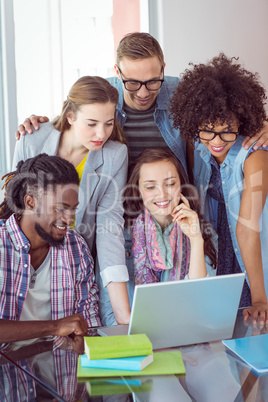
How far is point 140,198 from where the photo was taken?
2119 mm

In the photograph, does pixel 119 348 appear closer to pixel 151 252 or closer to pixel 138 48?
pixel 151 252

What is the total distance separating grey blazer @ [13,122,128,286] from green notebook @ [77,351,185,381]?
0.73m

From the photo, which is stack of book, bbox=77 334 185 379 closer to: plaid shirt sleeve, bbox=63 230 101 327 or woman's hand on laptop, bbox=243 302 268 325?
woman's hand on laptop, bbox=243 302 268 325

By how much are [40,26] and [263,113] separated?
6.54 feet

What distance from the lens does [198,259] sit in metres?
1.94

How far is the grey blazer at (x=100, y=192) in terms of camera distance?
6.45 ft

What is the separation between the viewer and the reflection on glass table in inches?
41.1

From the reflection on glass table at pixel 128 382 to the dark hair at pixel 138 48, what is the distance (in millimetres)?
1243

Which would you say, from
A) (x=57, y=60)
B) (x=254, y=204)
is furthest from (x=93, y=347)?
(x=57, y=60)

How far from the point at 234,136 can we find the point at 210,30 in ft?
7.78

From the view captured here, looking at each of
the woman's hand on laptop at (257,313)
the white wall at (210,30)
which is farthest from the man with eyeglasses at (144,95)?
the white wall at (210,30)

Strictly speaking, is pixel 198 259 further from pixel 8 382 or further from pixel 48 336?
pixel 8 382

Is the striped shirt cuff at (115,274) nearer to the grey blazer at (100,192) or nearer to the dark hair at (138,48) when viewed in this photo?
the grey blazer at (100,192)

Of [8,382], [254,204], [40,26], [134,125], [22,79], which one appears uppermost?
[40,26]
